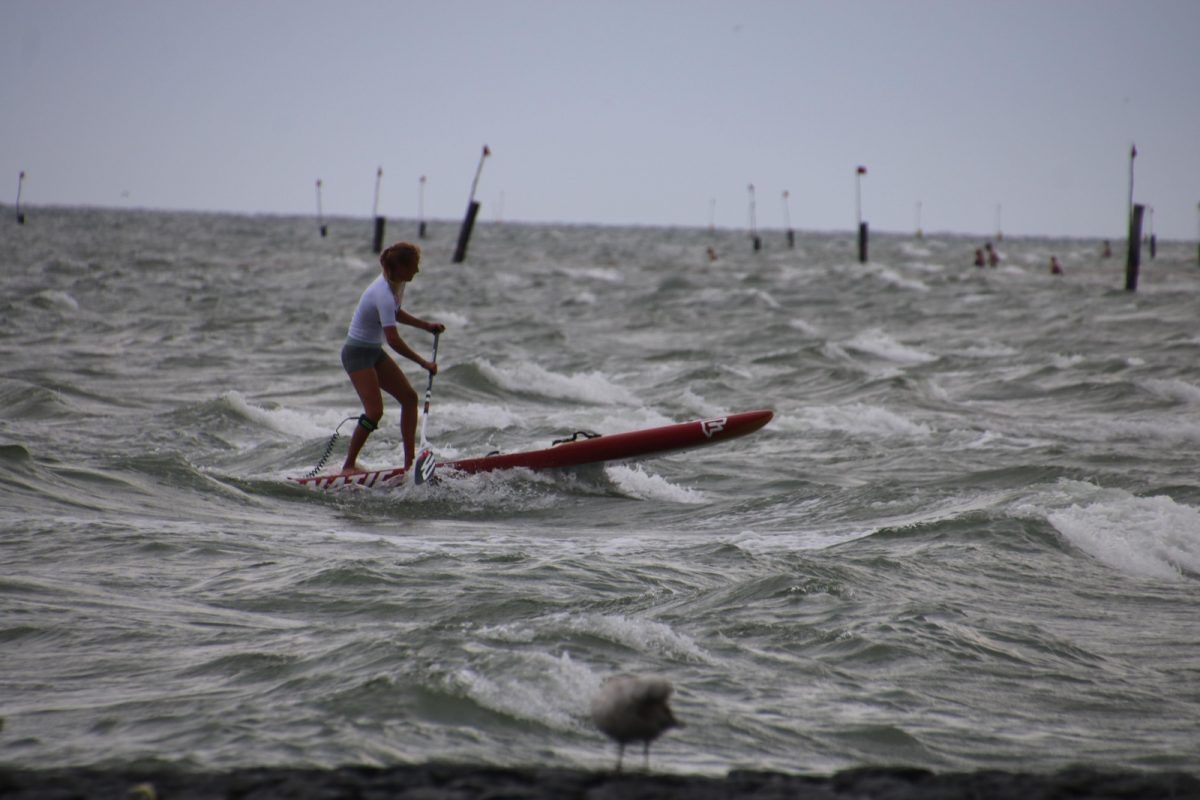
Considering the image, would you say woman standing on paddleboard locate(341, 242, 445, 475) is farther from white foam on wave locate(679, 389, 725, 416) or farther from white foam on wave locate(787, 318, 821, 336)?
white foam on wave locate(787, 318, 821, 336)

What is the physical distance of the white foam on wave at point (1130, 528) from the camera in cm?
850

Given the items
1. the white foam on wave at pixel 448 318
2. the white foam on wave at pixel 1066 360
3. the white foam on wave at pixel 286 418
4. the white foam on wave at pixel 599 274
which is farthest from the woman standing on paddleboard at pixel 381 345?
the white foam on wave at pixel 599 274

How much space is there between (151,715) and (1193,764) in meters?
3.99

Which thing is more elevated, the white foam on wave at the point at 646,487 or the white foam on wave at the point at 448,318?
the white foam on wave at the point at 448,318

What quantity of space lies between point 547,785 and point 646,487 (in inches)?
289

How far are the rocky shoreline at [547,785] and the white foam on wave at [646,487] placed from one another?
6.70 m

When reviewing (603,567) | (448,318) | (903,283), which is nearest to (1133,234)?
(903,283)

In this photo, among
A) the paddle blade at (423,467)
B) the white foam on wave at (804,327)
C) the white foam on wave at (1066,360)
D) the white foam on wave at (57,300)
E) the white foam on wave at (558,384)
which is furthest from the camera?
the white foam on wave at (804,327)

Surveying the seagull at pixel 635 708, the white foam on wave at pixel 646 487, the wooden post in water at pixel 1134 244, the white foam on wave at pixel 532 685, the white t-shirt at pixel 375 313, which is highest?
the wooden post in water at pixel 1134 244

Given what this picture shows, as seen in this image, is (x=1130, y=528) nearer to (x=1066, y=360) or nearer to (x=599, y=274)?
(x=1066, y=360)

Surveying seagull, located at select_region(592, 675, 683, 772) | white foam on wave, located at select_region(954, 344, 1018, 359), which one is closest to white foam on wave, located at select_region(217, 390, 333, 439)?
seagull, located at select_region(592, 675, 683, 772)

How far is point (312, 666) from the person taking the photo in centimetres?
562

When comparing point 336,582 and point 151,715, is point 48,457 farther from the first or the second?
point 151,715

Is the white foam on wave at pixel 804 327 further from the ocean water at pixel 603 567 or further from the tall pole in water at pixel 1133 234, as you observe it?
the tall pole in water at pixel 1133 234
